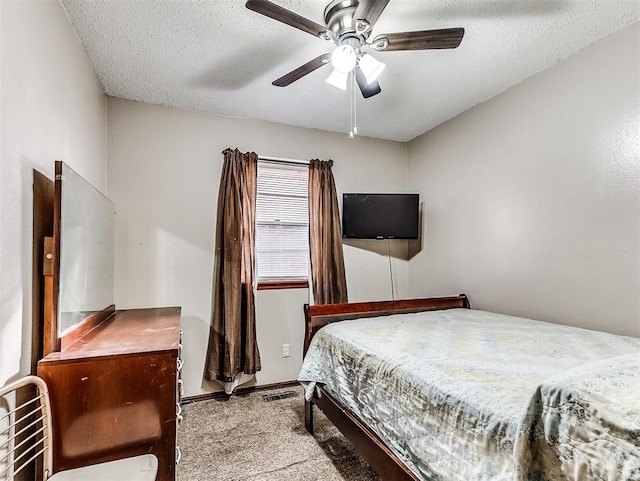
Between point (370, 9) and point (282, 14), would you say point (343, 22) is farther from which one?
point (282, 14)

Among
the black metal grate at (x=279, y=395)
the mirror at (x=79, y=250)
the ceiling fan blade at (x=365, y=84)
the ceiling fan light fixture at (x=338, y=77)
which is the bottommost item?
the black metal grate at (x=279, y=395)

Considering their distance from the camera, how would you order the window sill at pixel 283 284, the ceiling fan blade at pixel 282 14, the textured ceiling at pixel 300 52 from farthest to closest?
1. the window sill at pixel 283 284
2. the textured ceiling at pixel 300 52
3. the ceiling fan blade at pixel 282 14

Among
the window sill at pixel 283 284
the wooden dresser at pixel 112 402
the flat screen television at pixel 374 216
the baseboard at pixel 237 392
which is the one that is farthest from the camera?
the flat screen television at pixel 374 216

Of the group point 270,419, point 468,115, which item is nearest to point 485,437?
point 270,419

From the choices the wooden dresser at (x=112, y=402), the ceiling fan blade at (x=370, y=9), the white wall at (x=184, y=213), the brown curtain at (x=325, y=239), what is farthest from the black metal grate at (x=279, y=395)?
the ceiling fan blade at (x=370, y=9)

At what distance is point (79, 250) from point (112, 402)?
2.54 ft

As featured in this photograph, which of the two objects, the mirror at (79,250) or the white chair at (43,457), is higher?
the mirror at (79,250)

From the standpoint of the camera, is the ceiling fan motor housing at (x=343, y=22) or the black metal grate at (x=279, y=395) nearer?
the ceiling fan motor housing at (x=343, y=22)

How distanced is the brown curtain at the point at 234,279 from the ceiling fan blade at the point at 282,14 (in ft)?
5.74

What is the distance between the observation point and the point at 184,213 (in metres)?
3.18

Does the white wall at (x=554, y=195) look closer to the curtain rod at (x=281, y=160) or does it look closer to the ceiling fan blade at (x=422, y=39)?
the ceiling fan blade at (x=422, y=39)

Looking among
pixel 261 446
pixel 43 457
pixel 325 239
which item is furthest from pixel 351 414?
pixel 325 239

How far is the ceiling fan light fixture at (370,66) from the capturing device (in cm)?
190

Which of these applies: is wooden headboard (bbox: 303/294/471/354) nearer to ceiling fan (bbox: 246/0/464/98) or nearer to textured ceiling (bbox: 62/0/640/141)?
ceiling fan (bbox: 246/0/464/98)
